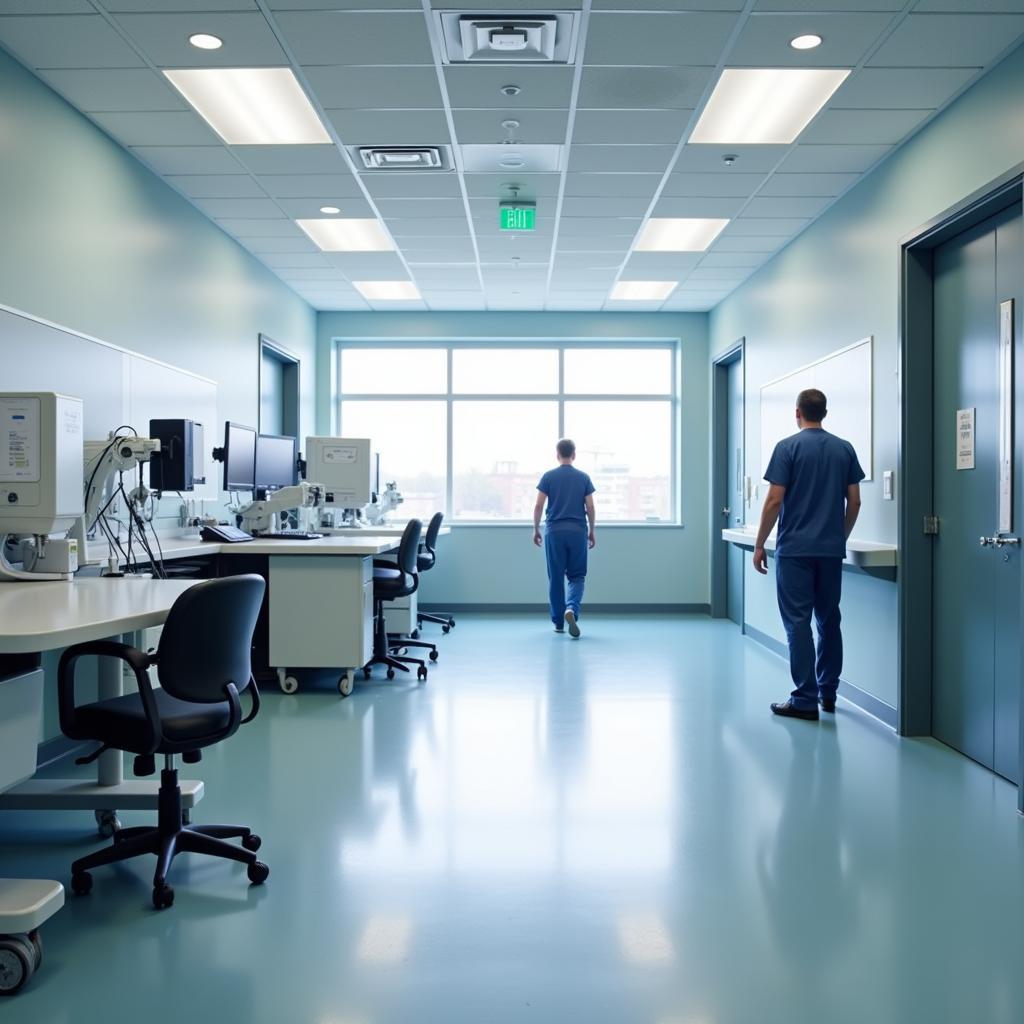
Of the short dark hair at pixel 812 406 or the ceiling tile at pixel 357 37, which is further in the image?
the short dark hair at pixel 812 406

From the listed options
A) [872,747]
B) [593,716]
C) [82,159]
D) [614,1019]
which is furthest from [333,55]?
[872,747]

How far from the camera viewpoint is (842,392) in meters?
4.66

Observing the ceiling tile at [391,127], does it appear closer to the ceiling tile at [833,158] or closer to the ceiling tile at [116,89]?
the ceiling tile at [116,89]

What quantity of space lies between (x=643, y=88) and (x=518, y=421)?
4.59 m

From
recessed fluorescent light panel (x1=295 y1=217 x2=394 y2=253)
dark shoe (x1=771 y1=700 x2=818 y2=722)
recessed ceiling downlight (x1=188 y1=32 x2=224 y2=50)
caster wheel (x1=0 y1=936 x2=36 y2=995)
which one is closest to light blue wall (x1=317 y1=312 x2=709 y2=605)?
recessed fluorescent light panel (x1=295 y1=217 x2=394 y2=253)

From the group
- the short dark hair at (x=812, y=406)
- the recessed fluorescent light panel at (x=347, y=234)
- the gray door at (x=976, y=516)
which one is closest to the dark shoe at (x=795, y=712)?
the gray door at (x=976, y=516)

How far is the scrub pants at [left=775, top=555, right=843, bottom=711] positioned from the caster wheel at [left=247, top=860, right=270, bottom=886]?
104 inches

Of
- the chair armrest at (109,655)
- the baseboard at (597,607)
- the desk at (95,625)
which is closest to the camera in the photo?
the desk at (95,625)

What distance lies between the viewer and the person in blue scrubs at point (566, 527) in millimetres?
6621

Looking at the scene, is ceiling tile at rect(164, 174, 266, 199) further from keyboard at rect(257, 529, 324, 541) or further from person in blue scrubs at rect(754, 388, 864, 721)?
person in blue scrubs at rect(754, 388, 864, 721)

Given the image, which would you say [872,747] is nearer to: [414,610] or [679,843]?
[679,843]

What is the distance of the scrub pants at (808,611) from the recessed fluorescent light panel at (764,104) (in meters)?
1.96

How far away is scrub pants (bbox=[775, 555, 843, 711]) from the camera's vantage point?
401 centimetres

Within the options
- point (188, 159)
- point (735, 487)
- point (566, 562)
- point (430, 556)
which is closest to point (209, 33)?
point (188, 159)
